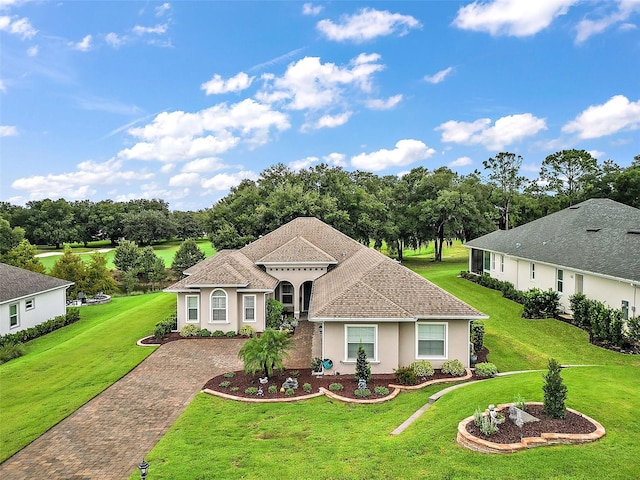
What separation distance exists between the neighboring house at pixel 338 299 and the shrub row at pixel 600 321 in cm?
691

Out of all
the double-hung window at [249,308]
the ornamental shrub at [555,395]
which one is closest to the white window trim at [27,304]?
the double-hung window at [249,308]

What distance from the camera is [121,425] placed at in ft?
35.8

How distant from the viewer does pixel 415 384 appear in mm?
13680

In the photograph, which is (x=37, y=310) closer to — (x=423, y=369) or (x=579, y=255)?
(x=423, y=369)

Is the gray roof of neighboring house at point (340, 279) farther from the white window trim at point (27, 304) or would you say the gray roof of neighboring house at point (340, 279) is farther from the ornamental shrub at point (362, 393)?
the white window trim at point (27, 304)

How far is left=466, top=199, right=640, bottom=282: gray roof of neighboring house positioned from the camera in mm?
18812

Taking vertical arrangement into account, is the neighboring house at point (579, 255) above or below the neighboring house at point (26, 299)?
above

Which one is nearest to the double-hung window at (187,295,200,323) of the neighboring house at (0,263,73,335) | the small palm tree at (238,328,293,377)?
the small palm tree at (238,328,293,377)

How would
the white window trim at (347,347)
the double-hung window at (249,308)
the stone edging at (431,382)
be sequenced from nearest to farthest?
the stone edging at (431,382) → the white window trim at (347,347) → the double-hung window at (249,308)

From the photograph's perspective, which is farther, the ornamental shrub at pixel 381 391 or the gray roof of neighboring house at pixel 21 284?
the gray roof of neighboring house at pixel 21 284

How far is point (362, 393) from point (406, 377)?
6.13 ft

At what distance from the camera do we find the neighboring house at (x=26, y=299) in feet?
74.5

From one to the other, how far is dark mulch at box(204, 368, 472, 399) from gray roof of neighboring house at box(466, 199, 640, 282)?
1090 cm

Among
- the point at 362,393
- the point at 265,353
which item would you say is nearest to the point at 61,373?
the point at 265,353
